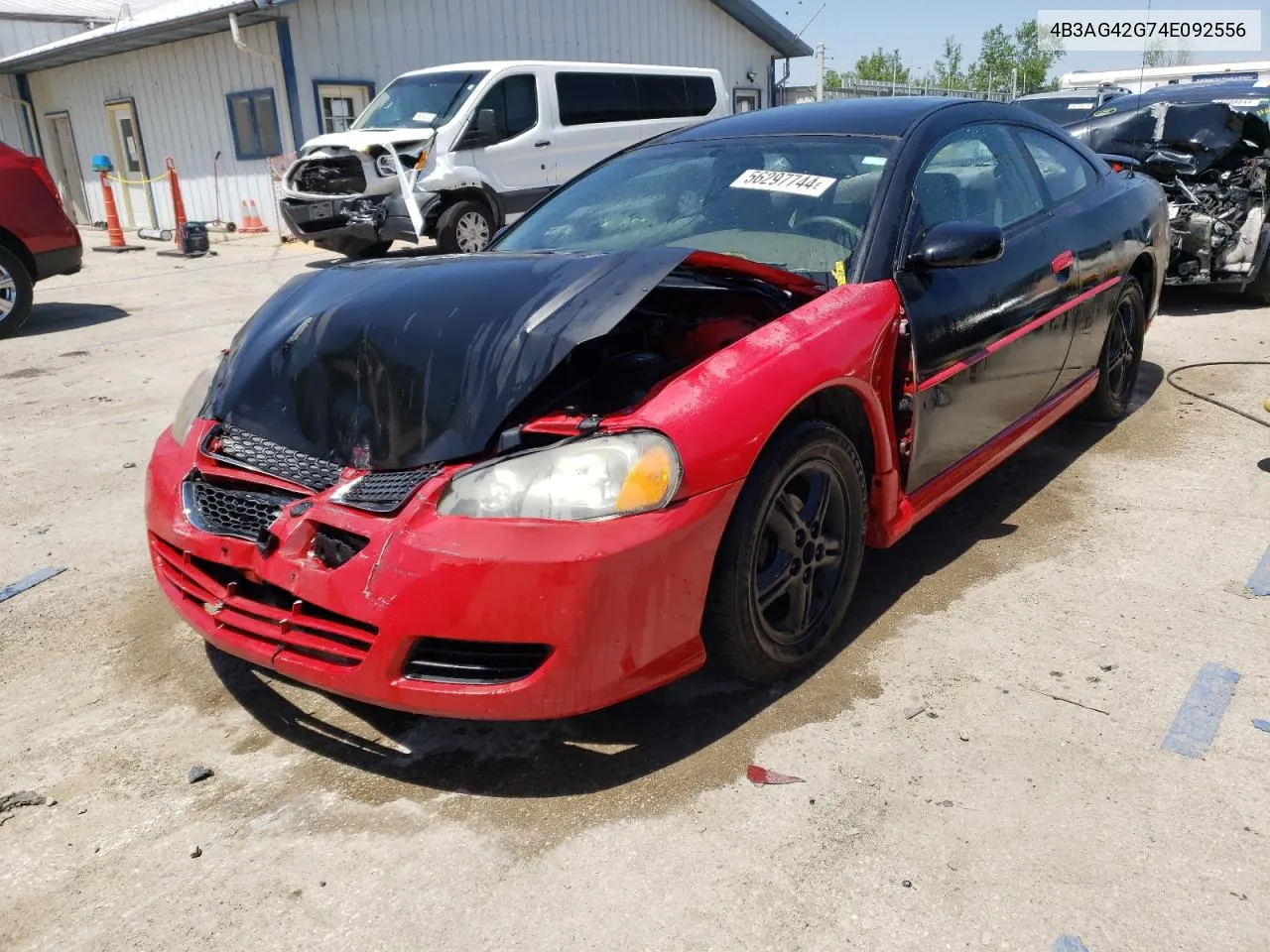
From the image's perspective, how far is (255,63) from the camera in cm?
1513

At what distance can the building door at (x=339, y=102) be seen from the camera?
15148 millimetres

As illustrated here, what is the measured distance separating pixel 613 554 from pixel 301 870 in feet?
3.11

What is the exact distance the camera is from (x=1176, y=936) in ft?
6.13

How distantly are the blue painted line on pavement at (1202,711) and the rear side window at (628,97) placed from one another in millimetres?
10850

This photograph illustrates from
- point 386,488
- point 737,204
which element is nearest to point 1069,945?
point 386,488

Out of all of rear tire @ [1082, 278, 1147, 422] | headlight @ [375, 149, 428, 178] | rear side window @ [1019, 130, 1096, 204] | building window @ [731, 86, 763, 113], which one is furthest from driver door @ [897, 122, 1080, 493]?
building window @ [731, 86, 763, 113]

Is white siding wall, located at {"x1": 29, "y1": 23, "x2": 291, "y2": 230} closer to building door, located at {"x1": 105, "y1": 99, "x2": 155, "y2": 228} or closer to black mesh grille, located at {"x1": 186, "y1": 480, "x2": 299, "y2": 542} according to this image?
building door, located at {"x1": 105, "y1": 99, "x2": 155, "y2": 228}

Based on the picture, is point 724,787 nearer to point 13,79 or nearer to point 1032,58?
point 13,79

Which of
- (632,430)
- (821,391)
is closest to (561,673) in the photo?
(632,430)

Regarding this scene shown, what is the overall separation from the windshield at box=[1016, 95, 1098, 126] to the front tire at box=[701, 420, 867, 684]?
343 inches

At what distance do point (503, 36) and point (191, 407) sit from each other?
52.8 ft

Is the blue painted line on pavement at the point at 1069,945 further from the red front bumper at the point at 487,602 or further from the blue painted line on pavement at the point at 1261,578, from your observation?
the blue painted line on pavement at the point at 1261,578

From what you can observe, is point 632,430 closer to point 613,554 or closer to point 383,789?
point 613,554

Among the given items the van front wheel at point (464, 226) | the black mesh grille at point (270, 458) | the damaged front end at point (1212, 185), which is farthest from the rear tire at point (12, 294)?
the damaged front end at point (1212, 185)
